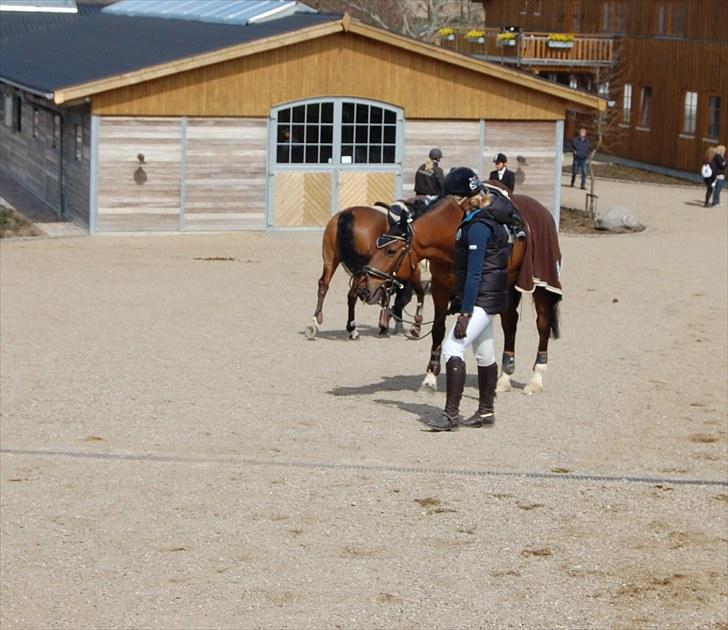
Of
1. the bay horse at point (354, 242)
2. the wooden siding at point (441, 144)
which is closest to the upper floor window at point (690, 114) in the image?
the wooden siding at point (441, 144)

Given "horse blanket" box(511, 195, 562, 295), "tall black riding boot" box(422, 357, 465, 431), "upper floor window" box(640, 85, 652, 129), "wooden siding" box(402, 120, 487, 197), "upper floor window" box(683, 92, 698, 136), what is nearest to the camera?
"tall black riding boot" box(422, 357, 465, 431)

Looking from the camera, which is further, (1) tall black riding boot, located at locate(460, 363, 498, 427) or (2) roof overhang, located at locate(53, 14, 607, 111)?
(2) roof overhang, located at locate(53, 14, 607, 111)

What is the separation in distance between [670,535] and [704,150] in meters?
34.7

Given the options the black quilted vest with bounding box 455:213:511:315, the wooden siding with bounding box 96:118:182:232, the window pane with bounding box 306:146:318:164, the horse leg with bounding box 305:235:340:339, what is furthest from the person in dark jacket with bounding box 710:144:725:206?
the black quilted vest with bounding box 455:213:511:315

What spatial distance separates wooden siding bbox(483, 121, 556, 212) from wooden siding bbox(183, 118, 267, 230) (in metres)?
4.59

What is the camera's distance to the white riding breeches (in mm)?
13305

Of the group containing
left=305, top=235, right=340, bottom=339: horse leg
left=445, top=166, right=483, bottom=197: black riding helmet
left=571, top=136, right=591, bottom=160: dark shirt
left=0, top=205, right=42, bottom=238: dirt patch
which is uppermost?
left=445, top=166, right=483, bottom=197: black riding helmet

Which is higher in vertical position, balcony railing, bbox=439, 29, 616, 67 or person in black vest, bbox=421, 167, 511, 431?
balcony railing, bbox=439, 29, 616, 67

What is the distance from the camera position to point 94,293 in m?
22.2

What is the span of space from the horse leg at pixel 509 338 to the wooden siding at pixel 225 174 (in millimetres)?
14448

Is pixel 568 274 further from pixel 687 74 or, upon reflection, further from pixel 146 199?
pixel 687 74

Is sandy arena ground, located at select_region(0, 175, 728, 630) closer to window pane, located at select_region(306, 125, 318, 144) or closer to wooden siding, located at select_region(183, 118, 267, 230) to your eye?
wooden siding, located at select_region(183, 118, 267, 230)

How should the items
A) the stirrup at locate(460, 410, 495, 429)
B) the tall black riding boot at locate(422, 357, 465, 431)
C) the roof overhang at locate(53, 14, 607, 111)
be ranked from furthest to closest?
the roof overhang at locate(53, 14, 607, 111)
the stirrup at locate(460, 410, 495, 429)
the tall black riding boot at locate(422, 357, 465, 431)

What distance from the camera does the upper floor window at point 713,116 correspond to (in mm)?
44312
